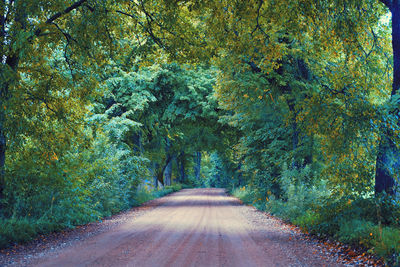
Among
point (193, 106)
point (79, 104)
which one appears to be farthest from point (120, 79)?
point (79, 104)

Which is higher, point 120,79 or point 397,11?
point 120,79

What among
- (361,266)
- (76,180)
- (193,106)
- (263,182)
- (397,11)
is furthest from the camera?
(193,106)

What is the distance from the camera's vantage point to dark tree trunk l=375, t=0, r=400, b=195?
8.27m

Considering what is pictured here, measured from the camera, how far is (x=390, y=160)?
8484 millimetres

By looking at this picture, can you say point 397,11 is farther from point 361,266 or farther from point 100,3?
Result: point 100,3

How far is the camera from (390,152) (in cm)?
833

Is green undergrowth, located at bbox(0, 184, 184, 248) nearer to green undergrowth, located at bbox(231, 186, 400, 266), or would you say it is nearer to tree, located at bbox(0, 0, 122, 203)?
tree, located at bbox(0, 0, 122, 203)

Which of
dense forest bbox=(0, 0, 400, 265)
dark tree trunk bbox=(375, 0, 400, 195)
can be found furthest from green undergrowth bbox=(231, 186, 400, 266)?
dark tree trunk bbox=(375, 0, 400, 195)

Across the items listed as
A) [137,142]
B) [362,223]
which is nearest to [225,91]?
[362,223]

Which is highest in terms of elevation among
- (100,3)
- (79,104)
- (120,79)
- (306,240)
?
(120,79)

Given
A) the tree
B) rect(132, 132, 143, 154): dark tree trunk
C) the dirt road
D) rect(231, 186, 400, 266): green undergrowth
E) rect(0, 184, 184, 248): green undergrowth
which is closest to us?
rect(231, 186, 400, 266): green undergrowth

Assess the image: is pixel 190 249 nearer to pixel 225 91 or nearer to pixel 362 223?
pixel 362 223

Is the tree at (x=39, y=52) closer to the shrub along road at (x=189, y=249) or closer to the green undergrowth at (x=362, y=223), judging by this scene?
the shrub along road at (x=189, y=249)

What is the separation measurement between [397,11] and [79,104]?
9.67 metres
